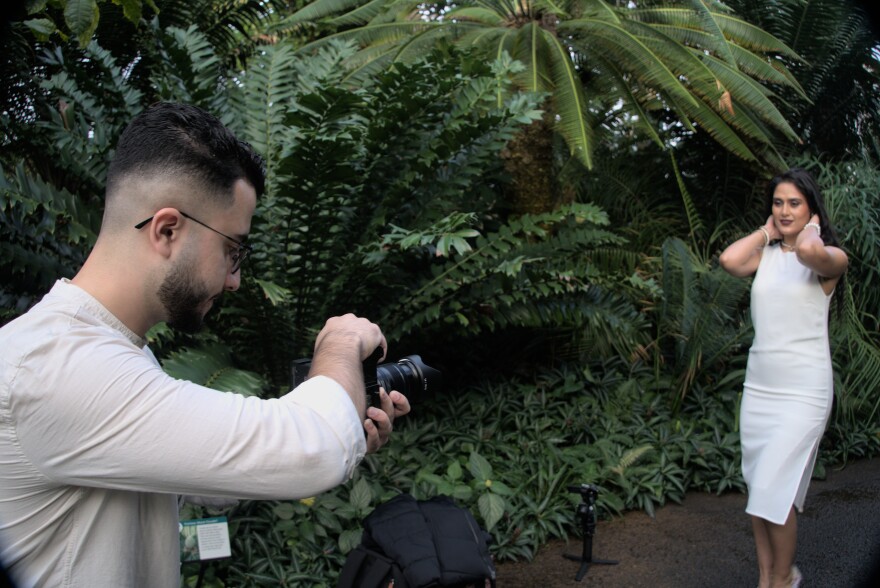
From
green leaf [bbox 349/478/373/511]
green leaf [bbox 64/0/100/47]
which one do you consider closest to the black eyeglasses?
green leaf [bbox 64/0/100/47]

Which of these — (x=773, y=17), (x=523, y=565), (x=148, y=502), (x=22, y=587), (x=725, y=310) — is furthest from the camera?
(x=773, y=17)

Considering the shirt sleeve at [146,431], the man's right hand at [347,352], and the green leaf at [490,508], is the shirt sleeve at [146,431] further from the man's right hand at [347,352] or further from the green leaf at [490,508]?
the green leaf at [490,508]

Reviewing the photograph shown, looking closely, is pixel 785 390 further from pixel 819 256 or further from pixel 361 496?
pixel 361 496

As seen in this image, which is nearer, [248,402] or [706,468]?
[248,402]

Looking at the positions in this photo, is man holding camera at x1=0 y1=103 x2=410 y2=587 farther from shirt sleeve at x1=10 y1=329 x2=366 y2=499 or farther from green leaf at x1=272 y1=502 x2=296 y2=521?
green leaf at x1=272 y1=502 x2=296 y2=521

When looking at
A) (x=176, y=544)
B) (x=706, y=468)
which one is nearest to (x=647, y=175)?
(x=706, y=468)

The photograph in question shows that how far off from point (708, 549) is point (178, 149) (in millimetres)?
4248

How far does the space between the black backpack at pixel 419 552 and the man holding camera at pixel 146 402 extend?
1763 mm

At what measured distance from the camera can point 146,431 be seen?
1068 mm

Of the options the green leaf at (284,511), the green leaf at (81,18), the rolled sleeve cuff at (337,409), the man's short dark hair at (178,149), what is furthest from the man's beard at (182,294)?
the green leaf at (284,511)

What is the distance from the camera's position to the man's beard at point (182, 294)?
4.25ft

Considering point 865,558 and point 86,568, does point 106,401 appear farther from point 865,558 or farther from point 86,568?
point 865,558

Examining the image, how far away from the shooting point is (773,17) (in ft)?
27.0

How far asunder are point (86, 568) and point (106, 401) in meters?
0.33
